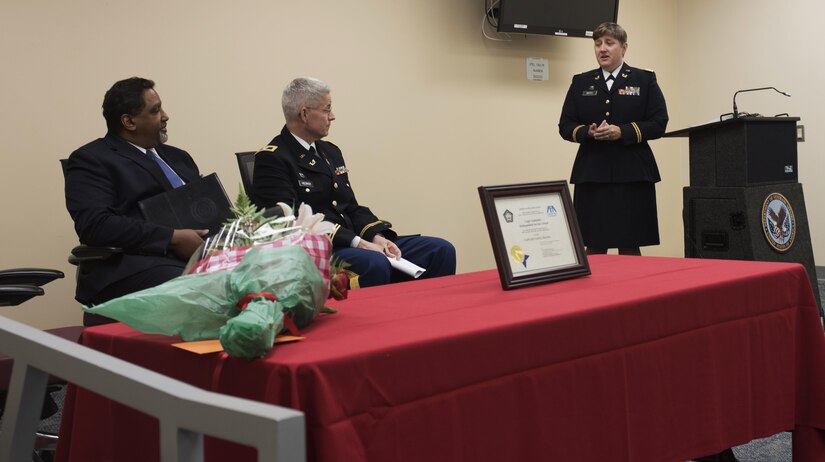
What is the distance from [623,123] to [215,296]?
3.51m

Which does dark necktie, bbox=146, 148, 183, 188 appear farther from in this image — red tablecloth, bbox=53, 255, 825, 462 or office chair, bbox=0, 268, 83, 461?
red tablecloth, bbox=53, 255, 825, 462

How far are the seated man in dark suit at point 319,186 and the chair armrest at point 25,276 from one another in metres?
0.79

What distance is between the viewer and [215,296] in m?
1.23

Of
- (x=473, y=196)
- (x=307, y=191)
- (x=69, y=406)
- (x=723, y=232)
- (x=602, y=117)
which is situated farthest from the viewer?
(x=473, y=196)

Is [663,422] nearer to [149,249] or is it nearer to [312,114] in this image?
[149,249]

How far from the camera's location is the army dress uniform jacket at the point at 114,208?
2.72 meters

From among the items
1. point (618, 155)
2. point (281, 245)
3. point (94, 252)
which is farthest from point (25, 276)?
point (618, 155)

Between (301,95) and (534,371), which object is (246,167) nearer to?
(301,95)

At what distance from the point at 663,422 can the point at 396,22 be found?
3.88 m

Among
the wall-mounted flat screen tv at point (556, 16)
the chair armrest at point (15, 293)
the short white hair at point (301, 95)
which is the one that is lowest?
the chair armrest at point (15, 293)

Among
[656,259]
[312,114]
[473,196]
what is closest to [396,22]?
[473,196]

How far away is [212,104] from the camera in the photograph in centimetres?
430

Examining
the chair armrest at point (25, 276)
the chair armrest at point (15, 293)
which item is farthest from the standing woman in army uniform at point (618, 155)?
the chair armrest at point (15, 293)

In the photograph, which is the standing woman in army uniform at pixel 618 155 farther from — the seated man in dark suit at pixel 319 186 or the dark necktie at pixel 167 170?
the dark necktie at pixel 167 170
